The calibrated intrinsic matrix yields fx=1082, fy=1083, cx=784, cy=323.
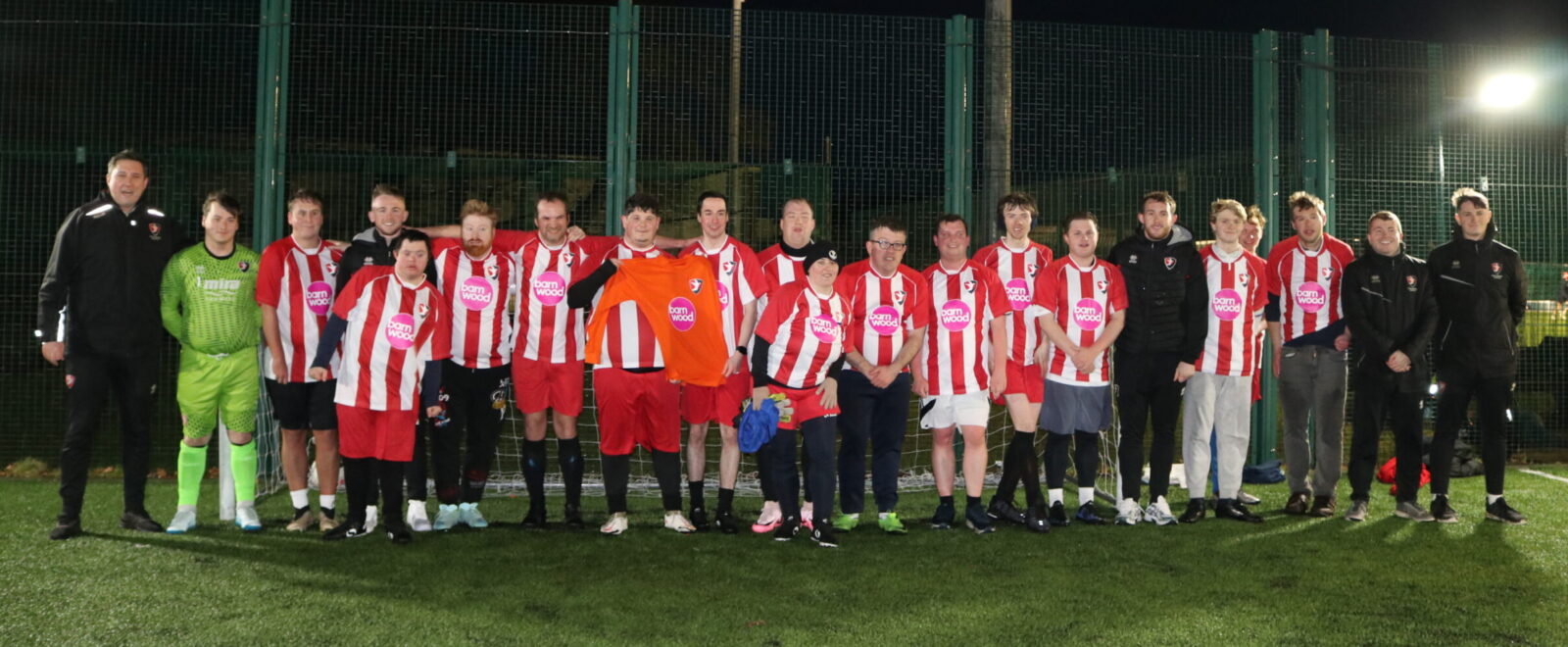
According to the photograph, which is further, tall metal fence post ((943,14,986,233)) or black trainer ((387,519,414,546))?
tall metal fence post ((943,14,986,233))

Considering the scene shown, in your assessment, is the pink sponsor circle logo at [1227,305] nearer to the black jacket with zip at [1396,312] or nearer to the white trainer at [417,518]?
the black jacket with zip at [1396,312]

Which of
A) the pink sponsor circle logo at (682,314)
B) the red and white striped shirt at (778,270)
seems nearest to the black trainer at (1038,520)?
the red and white striped shirt at (778,270)

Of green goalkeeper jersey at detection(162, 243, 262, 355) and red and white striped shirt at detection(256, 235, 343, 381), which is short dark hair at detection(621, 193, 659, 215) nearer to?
red and white striped shirt at detection(256, 235, 343, 381)

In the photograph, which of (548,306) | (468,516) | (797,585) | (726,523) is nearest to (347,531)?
→ (468,516)

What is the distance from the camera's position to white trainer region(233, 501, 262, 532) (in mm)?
5020

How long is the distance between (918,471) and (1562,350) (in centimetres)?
495

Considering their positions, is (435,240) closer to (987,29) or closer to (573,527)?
(573,527)

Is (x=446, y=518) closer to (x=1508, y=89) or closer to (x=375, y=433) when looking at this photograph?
(x=375, y=433)

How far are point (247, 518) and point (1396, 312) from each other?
5.72 metres

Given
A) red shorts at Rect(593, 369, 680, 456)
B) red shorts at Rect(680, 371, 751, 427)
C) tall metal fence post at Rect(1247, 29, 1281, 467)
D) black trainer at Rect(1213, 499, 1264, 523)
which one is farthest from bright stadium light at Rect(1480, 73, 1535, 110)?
red shorts at Rect(593, 369, 680, 456)

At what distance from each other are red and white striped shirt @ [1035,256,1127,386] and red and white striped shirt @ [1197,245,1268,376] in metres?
0.57

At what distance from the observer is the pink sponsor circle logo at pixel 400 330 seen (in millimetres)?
4703

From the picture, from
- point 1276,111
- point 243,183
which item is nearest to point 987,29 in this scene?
point 1276,111

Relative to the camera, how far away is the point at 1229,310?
18.2ft
